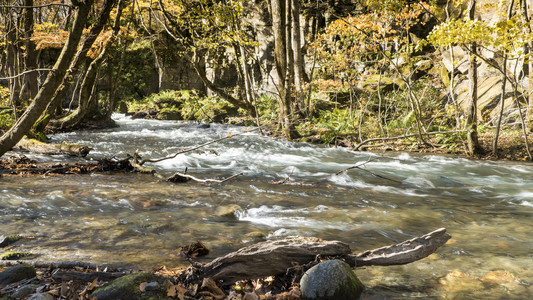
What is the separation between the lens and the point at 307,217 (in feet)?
14.1

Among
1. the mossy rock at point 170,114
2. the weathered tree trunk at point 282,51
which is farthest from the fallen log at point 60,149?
the mossy rock at point 170,114

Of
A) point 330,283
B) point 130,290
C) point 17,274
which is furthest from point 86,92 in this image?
point 330,283

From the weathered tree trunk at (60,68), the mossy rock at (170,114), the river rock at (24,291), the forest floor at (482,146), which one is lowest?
the forest floor at (482,146)

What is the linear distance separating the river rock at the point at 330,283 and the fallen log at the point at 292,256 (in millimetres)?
169

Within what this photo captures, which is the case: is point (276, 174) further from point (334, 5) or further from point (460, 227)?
point (334, 5)

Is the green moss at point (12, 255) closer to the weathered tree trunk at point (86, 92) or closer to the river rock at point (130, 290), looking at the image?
the river rock at point (130, 290)

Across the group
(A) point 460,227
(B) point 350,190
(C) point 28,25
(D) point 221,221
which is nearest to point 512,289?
(A) point 460,227

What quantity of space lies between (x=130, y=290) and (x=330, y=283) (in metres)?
1.25

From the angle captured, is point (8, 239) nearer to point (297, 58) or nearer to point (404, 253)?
point (404, 253)

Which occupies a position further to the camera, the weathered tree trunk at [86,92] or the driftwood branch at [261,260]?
the weathered tree trunk at [86,92]

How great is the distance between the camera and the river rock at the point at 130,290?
200 centimetres

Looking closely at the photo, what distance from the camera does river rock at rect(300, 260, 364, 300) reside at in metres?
2.21

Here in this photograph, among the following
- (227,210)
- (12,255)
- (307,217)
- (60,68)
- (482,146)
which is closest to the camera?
(12,255)

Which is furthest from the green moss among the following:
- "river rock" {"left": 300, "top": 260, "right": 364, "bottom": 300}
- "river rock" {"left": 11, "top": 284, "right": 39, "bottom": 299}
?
"river rock" {"left": 300, "top": 260, "right": 364, "bottom": 300}
